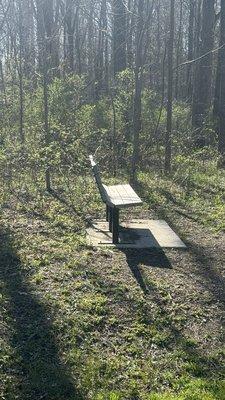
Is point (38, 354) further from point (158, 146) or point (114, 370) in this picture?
point (158, 146)

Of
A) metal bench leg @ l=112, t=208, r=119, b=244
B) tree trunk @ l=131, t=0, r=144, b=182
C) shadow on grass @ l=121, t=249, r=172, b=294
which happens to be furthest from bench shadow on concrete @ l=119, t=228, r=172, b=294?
tree trunk @ l=131, t=0, r=144, b=182

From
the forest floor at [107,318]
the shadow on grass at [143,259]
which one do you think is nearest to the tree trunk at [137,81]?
the forest floor at [107,318]

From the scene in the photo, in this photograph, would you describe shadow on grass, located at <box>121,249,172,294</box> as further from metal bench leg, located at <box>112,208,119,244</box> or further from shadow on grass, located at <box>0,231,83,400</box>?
shadow on grass, located at <box>0,231,83,400</box>

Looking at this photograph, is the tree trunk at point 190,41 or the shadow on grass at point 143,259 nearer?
the shadow on grass at point 143,259

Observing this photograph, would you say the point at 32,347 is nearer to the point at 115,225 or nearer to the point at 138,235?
the point at 115,225

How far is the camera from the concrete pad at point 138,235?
629 cm

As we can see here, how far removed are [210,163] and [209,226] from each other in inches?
222

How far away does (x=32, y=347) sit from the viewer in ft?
12.2

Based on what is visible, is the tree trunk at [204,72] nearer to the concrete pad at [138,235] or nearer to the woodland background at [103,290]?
the woodland background at [103,290]

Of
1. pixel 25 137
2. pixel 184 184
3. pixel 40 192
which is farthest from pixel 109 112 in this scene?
pixel 40 192

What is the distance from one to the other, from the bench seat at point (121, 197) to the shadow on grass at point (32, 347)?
154cm

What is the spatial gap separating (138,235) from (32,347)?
3.24 m

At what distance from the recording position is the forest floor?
334cm

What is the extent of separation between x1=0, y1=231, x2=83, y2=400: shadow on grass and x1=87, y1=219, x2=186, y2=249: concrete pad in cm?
155
